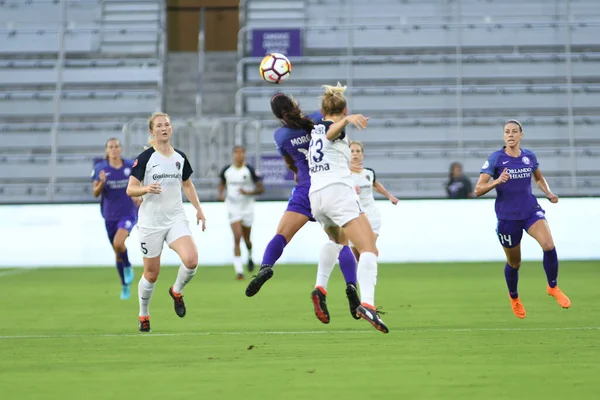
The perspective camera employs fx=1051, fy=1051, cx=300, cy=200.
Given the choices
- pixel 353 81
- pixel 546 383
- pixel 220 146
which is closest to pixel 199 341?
pixel 546 383

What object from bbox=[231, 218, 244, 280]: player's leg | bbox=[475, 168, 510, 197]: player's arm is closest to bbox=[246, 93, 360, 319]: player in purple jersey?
bbox=[475, 168, 510, 197]: player's arm

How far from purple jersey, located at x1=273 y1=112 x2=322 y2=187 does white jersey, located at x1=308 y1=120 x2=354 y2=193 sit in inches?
35.0

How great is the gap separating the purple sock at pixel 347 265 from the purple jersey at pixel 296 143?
776mm

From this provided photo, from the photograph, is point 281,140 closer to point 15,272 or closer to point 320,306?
point 320,306

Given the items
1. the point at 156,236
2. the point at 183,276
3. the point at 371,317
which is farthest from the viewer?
the point at 183,276

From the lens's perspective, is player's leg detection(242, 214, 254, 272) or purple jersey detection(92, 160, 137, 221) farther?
player's leg detection(242, 214, 254, 272)

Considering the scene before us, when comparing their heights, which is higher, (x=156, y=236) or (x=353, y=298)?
(x=156, y=236)

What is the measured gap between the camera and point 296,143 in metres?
10.0

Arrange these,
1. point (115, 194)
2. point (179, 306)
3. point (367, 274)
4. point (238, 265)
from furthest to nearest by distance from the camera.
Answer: point (238, 265), point (115, 194), point (179, 306), point (367, 274)

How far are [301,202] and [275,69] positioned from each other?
206cm

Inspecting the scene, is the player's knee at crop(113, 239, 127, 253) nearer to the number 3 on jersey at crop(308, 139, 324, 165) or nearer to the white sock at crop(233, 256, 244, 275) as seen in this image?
the white sock at crop(233, 256, 244, 275)

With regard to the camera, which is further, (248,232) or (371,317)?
(248,232)

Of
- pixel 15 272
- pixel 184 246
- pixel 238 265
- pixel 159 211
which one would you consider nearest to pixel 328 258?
pixel 184 246

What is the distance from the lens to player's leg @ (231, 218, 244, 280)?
17784 mm
